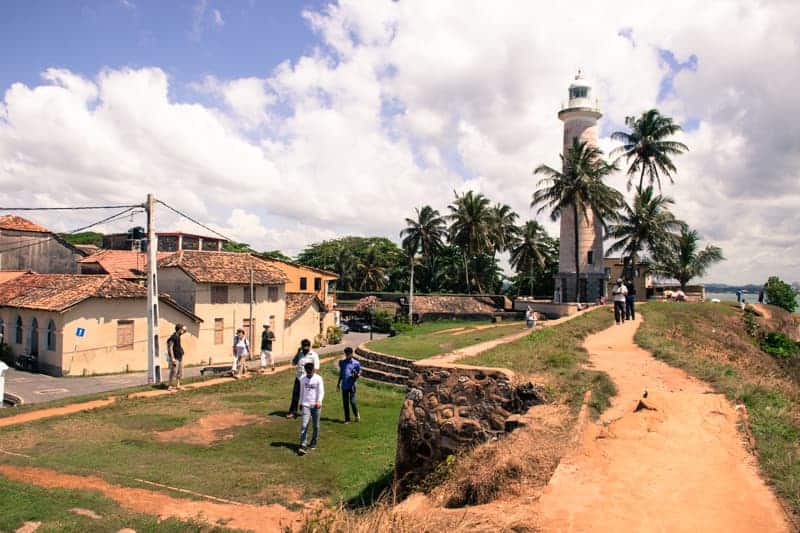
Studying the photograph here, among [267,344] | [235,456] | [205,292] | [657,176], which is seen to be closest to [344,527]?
[235,456]

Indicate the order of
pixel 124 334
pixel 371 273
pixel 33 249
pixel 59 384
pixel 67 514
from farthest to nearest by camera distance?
1. pixel 371 273
2. pixel 33 249
3. pixel 124 334
4. pixel 59 384
5. pixel 67 514

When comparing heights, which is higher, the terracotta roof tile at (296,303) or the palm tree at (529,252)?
the palm tree at (529,252)

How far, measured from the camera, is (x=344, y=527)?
5.12 m

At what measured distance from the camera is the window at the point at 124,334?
25.3 metres

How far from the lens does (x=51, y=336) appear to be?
79.5 ft

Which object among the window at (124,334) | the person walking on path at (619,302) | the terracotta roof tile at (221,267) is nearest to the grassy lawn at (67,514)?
the window at (124,334)

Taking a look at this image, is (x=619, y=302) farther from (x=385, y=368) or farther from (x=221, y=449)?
(x=221, y=449)

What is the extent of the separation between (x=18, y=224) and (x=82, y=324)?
16.5 metres

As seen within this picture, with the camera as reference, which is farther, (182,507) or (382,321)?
(382,321)

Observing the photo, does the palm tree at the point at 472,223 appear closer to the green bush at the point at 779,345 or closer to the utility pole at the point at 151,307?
the green bush at the point at 779,345

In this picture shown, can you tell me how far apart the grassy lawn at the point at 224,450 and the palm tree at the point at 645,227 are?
27003mm

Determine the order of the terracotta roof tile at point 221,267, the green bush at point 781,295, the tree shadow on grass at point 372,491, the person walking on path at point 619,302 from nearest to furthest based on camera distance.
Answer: the tree shadow on grass at point 372,491 < the person walking on path at point 619,302 < the terracotta roof tile at point 221,267 < the green bush at point 781,295

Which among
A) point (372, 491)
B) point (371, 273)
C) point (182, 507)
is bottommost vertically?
point (372, 491)

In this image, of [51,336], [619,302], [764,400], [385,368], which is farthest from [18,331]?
[764,400]
